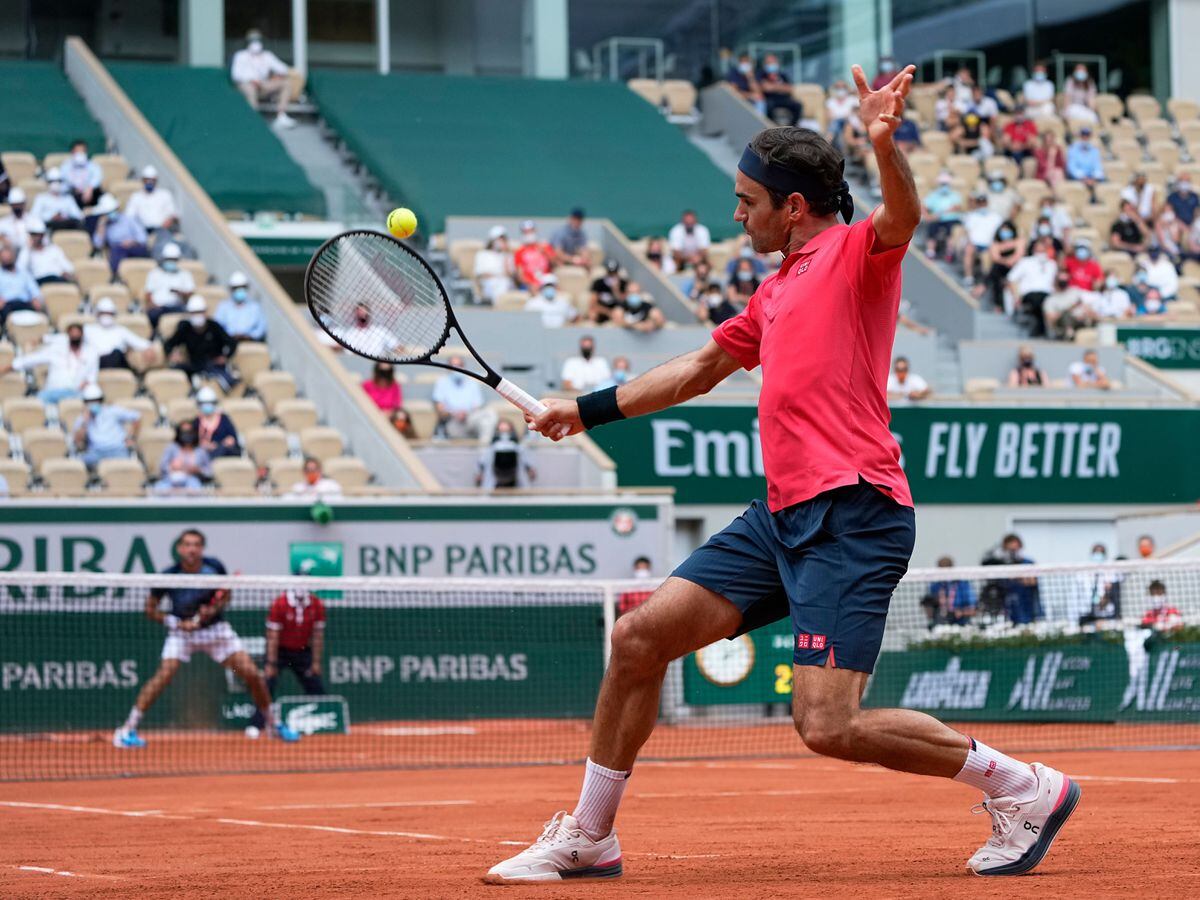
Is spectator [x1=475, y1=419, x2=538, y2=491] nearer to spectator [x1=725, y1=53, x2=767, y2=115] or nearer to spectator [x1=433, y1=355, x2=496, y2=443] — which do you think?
spectator [x1=433, y1=355, x2=496, y2=443]

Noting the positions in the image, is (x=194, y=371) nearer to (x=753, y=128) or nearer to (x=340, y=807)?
(x=340, y=807)

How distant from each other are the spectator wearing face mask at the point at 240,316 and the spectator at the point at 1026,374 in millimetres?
8626

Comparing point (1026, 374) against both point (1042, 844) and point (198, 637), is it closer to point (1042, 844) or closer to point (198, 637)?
point (198, 637)

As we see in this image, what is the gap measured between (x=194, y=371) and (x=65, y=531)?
3.68m

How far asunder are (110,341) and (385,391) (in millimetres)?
2677

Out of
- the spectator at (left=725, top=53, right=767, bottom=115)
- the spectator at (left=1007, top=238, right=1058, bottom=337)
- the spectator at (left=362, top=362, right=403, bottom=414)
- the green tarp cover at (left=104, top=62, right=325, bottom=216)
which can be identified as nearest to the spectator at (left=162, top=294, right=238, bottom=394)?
the spectator at (left=362, top=362, right=403, bottom=414)

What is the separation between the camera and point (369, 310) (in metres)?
6.95

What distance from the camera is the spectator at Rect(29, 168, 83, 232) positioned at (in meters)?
20.9

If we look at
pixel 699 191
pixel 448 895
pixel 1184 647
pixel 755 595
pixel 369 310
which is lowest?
pixel 1184 647

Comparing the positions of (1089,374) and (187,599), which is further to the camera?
(1089,374)

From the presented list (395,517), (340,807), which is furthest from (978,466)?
(340,807)

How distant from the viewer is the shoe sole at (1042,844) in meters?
5.61

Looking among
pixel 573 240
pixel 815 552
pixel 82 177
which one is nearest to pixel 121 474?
pixel 82 177

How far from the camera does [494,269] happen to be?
72.4 ft
